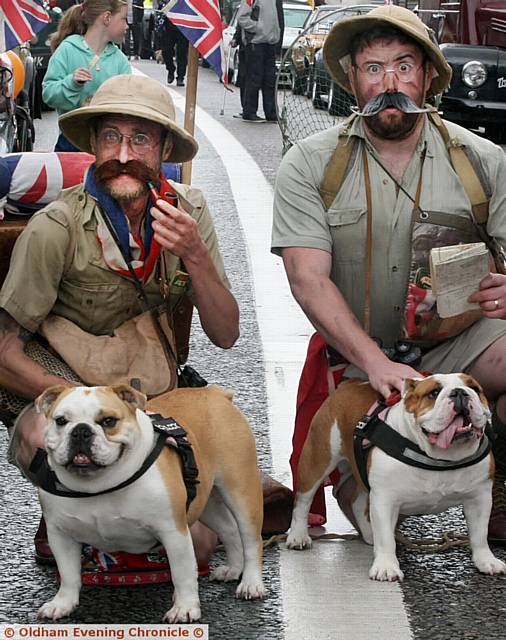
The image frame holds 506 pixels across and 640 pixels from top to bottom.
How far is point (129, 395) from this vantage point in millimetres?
4398

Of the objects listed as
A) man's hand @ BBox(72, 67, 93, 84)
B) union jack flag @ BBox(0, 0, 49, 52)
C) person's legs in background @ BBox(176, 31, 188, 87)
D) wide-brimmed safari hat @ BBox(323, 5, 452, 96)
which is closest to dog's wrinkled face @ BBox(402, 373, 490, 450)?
wide-brimmed safari hat @ BBox(323, 5, 452, 96)

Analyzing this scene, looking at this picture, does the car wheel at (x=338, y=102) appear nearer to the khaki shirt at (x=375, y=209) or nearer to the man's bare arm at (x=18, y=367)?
the khaki shirt at (x=375, y=209)

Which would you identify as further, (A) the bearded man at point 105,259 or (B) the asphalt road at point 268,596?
(A) the bearded man at point 105,259

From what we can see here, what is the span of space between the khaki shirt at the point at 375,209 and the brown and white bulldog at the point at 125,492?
42.3 inches

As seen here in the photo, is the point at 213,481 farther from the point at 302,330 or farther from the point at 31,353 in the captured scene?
the point at 302,330

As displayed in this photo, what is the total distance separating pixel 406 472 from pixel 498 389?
729 millimetres

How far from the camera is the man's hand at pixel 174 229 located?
4.80 meters

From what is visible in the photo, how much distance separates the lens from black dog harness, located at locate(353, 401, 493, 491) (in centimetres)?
474

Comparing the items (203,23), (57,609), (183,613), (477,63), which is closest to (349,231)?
(183,613)

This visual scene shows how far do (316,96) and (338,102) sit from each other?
149 cm

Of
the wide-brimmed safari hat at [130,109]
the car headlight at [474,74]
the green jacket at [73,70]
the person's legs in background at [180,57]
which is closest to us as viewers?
the wide-brimmed safari hat at [130,109]

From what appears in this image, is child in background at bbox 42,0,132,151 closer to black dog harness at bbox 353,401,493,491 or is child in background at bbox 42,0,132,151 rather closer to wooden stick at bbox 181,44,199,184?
wooden stick at bbox 181,44,199,184

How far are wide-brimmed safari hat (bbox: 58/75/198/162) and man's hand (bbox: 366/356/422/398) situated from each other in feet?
3.43

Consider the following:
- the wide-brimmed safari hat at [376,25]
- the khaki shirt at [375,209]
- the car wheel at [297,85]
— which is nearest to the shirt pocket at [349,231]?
the khaki shirt at [375,209]
